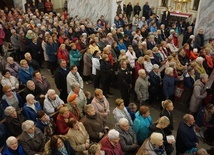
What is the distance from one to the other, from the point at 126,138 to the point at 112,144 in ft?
1.23

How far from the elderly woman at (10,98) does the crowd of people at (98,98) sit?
2 cm

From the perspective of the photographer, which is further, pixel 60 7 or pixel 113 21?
pixel 60 7

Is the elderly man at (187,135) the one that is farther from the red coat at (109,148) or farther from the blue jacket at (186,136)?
the red coat at (109,148)

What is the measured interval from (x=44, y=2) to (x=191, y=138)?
15013mm

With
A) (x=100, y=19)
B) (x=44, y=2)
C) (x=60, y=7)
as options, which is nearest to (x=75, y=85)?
(x=100, y=19)

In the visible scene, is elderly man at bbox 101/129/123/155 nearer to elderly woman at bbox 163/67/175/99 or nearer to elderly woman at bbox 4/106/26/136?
elderly woman at bbox 4/106/26/136

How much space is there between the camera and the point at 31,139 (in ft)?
13.8

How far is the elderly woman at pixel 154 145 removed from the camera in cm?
381

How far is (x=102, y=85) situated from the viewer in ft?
23.6

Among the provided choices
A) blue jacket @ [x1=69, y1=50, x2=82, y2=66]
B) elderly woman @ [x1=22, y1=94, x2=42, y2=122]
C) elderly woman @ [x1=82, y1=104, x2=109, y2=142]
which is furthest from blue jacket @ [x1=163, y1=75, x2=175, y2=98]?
elderly woman @ [x1=22, y1=94, x2=42, y2=122]

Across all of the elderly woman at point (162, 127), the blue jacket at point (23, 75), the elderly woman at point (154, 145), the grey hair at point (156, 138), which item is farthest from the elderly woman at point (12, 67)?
the grey hair at point (156, 138)

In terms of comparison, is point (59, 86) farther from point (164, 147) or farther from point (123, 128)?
point (164, 147)

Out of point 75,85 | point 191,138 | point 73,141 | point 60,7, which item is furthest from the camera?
point 60,7

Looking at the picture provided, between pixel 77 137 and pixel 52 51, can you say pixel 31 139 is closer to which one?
pixel 77 137
